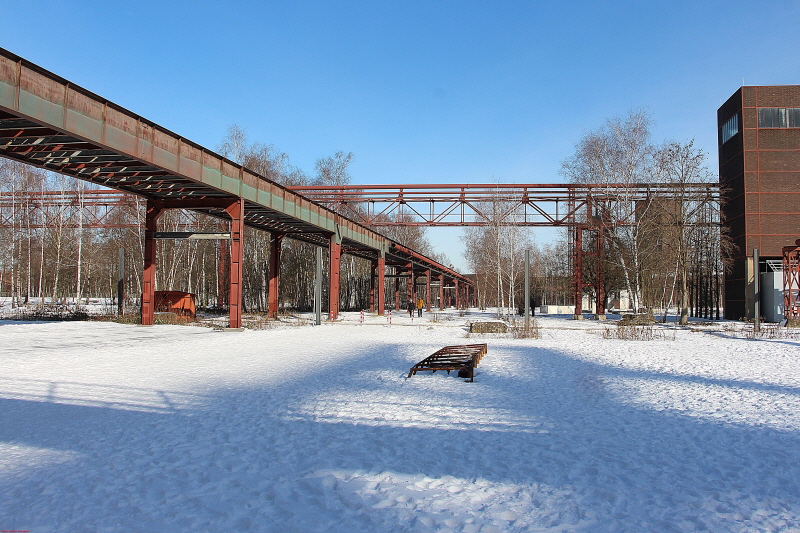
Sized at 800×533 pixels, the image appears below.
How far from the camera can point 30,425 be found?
21.1 ft

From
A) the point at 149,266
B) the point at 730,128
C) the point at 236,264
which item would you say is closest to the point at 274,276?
the point at 149,266

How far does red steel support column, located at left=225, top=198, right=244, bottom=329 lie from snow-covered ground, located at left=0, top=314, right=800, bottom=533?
360 inches

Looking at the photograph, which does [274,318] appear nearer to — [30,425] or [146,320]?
[146,320]

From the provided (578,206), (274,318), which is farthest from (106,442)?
(578,206)

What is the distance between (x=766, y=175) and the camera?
108ft

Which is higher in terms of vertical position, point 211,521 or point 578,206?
point 578,206

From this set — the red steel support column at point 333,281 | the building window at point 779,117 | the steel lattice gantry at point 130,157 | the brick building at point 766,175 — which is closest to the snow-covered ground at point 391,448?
the steel lattice gantry at point 130,157

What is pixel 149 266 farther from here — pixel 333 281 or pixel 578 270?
pixel 578 270

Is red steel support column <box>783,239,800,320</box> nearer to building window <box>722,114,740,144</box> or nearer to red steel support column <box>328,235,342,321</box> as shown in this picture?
building window <box>722,114,740,144</box>

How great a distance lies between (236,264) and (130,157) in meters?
6.56

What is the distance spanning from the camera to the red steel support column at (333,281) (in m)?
30.7

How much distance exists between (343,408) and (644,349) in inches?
466

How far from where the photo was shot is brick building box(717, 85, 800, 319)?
3266 cm

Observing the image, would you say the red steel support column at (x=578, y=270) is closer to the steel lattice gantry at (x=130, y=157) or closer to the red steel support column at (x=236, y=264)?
the steel lattice gantry at (x=130, y=157)
